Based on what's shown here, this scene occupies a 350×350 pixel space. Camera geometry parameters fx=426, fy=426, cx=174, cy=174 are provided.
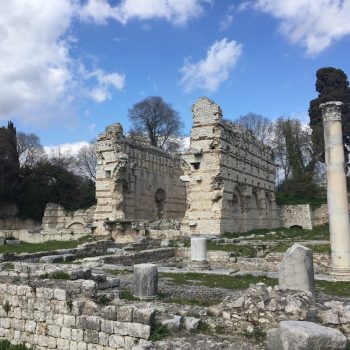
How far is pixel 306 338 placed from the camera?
464 cm

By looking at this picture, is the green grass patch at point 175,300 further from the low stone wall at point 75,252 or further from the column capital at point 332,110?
the low stone wall at point 75,252

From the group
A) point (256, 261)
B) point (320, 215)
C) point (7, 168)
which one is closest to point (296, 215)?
point (320, 215)

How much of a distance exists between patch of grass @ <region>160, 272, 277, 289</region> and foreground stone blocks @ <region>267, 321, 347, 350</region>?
5686 millimetres

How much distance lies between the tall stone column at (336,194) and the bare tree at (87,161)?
2049 inches

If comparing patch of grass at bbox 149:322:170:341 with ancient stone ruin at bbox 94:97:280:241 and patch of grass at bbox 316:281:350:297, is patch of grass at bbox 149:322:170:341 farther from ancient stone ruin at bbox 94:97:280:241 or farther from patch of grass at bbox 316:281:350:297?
ancient stone ruin at bbox 94:97:280:241

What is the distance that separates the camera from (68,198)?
47.3 m

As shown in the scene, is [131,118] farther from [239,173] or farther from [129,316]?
[129,316]

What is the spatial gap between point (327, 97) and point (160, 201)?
820 inches

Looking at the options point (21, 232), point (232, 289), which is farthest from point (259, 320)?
point (21, 232)

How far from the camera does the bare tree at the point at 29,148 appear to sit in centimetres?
5835

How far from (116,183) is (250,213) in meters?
9.67

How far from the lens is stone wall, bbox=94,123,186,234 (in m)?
29.5

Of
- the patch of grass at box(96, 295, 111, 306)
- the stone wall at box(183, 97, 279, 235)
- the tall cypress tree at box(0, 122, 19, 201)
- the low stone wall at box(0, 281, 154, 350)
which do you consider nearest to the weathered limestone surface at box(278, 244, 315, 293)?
the patch of grass at box(96, 295, 111, 306)

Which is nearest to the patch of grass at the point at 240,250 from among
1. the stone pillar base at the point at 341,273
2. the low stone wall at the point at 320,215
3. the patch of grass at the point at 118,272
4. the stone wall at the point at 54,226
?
the stone pillar base at the point at 341,273
